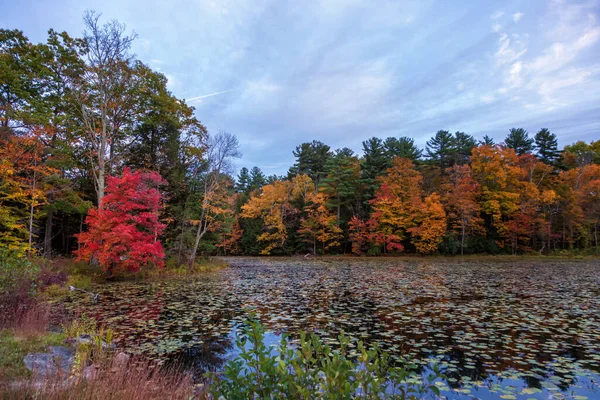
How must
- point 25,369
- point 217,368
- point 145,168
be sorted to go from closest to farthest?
point 25,369 < point 217,368 < point 145,168

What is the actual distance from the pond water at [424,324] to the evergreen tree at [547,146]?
3344 cm

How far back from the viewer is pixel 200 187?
2395 centimetres

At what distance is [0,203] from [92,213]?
4.04 metres

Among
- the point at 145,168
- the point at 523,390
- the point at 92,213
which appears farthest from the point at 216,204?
the point at 523,390

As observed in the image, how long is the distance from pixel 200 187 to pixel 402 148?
27951 mm

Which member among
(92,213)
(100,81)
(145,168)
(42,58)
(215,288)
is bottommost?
(215,288)

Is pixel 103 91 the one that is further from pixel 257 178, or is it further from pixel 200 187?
pixel 257 178

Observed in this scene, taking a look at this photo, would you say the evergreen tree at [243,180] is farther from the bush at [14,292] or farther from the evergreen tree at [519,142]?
the bush at [14,292]

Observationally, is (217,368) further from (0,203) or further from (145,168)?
(145,168)

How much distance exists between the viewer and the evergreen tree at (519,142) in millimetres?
41000

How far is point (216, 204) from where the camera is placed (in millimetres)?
23219

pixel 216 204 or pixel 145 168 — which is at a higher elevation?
pixel 145 168

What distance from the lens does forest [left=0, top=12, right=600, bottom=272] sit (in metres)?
15.4

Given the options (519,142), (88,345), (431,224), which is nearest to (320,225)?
(431,224)
